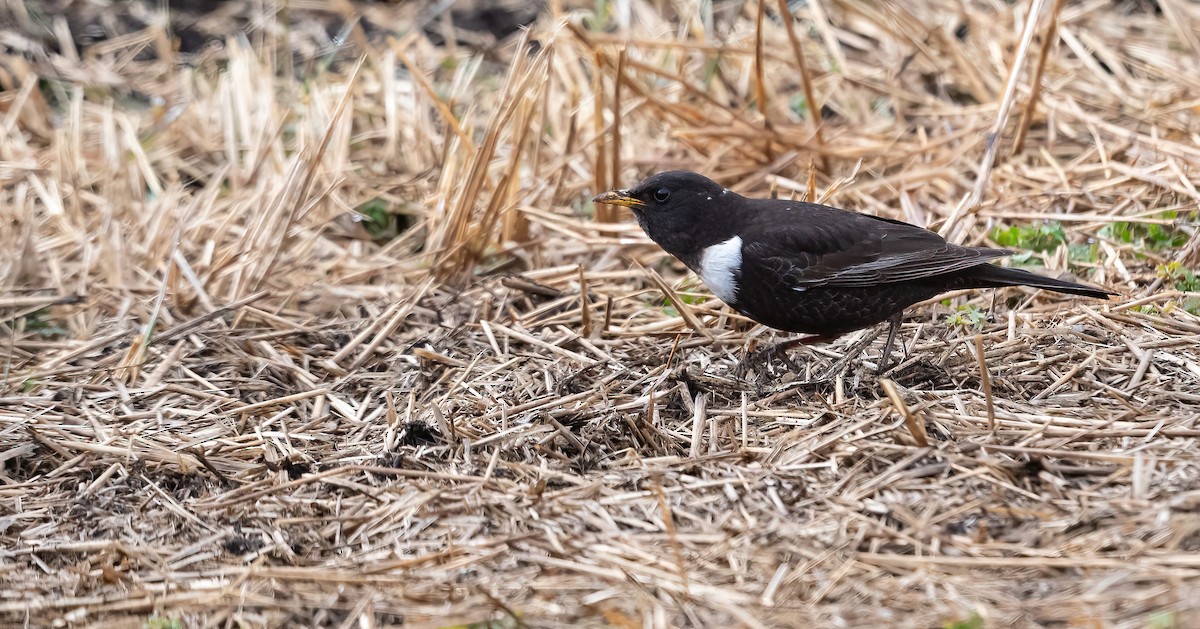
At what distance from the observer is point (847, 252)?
4250mm

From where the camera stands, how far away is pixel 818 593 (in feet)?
9.00

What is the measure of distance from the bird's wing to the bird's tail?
0.08m

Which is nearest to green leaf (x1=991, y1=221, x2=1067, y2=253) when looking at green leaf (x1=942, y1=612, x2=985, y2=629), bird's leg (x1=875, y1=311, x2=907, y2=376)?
bird's leg (x1=875, y1=311, x2=907, y2=376)

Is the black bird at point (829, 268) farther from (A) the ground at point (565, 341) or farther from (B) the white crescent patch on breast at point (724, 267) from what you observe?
(A) the ground at point (565, 341)

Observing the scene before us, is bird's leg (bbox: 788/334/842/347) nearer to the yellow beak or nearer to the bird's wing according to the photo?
the bird's wing

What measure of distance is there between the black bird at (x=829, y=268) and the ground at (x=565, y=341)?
24cm

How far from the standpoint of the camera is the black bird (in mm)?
4148

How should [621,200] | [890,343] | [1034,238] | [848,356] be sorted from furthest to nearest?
[1034,238] → [621,200] → [848,356] → [890,343]

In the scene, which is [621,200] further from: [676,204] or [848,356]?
[848,356]

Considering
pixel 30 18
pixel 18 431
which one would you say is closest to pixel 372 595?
pixel 18 431

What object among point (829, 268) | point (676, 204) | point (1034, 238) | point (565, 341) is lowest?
point (565, 341)

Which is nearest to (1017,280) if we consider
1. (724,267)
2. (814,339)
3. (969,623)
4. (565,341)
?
(814,339)

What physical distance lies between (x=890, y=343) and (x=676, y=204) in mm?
989

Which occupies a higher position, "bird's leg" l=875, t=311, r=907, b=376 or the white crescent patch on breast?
the white crescent patch on breast
